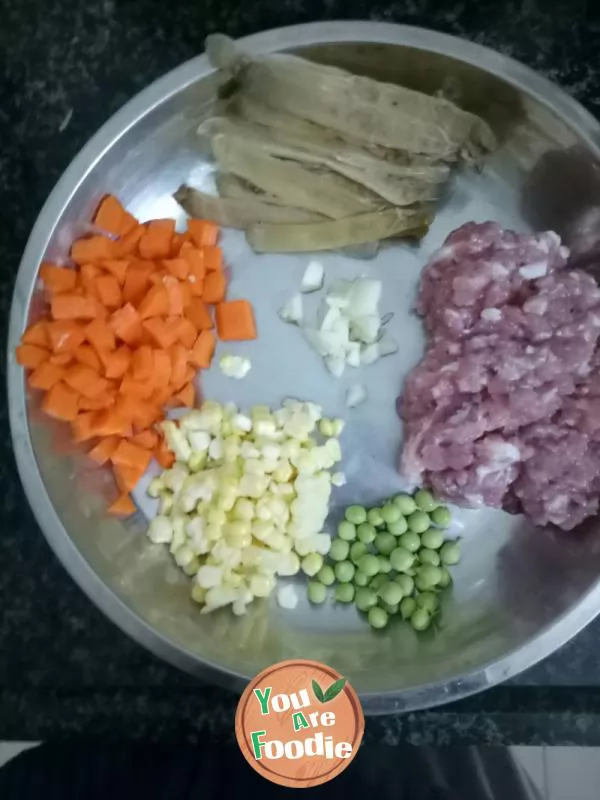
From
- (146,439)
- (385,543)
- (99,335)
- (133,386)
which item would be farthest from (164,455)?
(385,543)

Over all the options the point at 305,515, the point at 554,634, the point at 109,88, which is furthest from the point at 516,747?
the point at 109,88

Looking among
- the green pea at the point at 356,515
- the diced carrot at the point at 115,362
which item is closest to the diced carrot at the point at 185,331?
the diced carrot at the point at 115,362

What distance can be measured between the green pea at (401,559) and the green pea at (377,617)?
92mm

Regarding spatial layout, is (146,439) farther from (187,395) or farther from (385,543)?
(385,543)

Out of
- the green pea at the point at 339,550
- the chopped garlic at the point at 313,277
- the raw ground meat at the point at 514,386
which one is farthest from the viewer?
the chopped garlic at the point at 313,277

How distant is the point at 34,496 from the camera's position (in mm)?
1519

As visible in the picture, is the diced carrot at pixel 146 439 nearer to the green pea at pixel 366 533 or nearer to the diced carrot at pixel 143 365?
the diced carrot at pixel 143 365

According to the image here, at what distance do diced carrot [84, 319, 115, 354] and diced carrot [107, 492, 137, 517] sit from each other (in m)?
0.31

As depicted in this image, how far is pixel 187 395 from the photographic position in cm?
171

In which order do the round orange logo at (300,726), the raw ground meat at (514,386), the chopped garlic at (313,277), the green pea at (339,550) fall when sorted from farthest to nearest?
1. the chopped garlic at (313,277)
2. the green pea at (339,550)
3. the raw ground meat at (514,386)
4. the round orange logo at (300,726)

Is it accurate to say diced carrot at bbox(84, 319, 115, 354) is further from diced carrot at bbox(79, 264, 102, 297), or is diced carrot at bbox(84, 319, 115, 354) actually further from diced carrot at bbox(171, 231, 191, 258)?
A: diced carrot at bbox(171, 231, 191, 258)

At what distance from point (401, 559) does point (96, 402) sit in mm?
700

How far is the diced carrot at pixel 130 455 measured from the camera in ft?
5.37

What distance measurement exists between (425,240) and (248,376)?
50 centimetres
